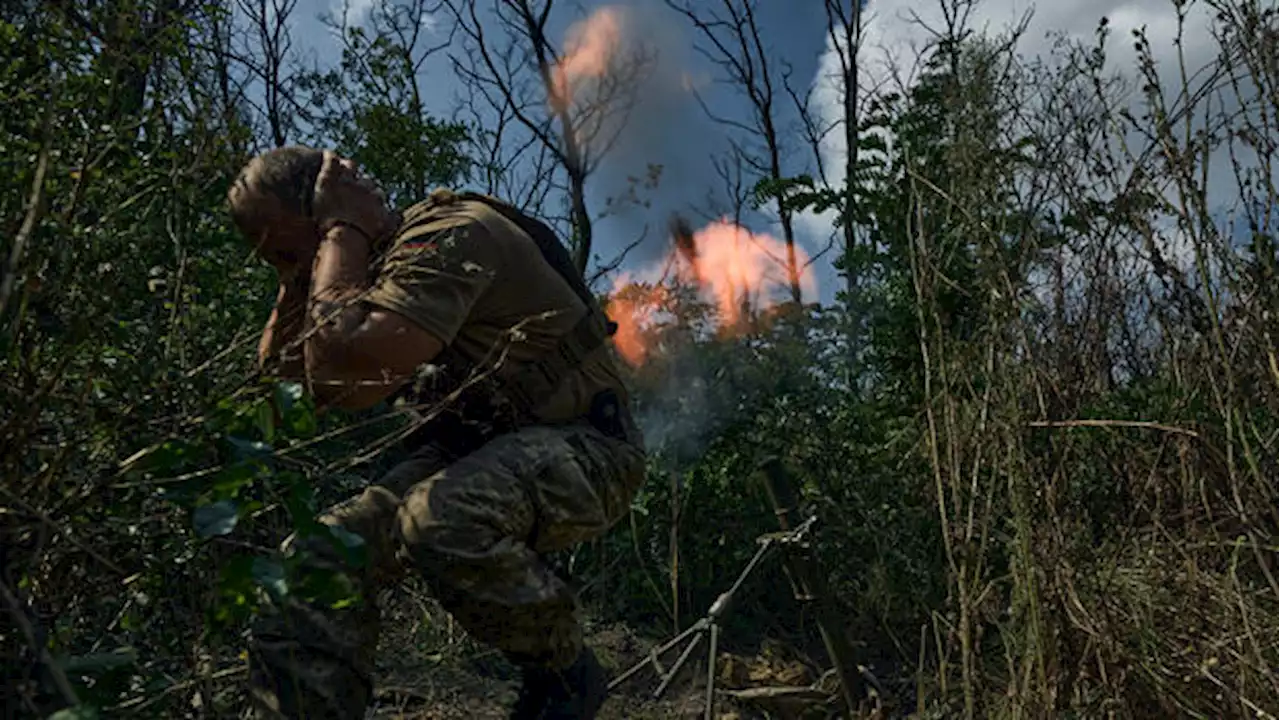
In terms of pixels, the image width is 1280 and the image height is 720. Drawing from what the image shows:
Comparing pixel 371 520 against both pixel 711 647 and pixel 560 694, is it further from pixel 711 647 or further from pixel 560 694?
pixel 711 647

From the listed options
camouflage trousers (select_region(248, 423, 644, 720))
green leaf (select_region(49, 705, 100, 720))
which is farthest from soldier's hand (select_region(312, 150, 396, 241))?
green leaf (select_region(49, 705, 100, 720))

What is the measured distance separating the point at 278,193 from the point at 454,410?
2.93 ft

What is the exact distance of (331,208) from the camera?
2.49 meters

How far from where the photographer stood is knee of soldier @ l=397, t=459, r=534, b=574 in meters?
2.16

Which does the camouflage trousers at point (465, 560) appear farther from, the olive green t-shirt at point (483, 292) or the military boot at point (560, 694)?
the olive green t-shirt at point (483, 292)

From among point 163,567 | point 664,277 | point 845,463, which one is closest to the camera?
point 163,567

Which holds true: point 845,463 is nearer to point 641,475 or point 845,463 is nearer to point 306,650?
point 641,475

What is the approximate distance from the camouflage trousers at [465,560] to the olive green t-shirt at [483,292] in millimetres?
195

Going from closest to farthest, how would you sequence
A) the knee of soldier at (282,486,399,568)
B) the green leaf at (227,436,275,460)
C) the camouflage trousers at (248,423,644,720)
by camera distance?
1. the green leaf at (227,436,275,460)
2. the camouflage trousers at (248,423,644,720)
3. the knee of soldier at (282,486,399,568)

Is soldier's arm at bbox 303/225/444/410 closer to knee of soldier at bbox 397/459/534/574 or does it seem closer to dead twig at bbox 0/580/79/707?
knee of soldier at bbox 397/459/534/574

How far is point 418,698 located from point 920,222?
2742mm

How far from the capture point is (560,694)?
247 cm

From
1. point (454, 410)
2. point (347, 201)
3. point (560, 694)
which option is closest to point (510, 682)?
point (560, 694)

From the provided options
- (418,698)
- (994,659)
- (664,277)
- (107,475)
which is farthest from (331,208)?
(664,277)
